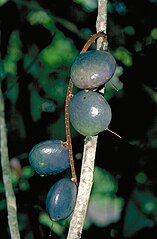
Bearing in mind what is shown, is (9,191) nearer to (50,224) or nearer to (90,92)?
(90,92)

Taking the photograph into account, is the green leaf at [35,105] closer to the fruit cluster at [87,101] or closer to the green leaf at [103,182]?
the green leaf at [103,182]

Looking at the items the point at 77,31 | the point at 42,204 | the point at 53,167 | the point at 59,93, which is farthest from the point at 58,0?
the point at 53,167

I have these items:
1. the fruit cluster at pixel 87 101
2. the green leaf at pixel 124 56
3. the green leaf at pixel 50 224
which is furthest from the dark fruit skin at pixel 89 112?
the green leaf at pixel 50 224

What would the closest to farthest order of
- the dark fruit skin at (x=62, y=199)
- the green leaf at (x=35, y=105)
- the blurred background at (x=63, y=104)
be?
1. the dark fruit skin at (x=62, y=199)
2. the blurred background at (x=63, y=104)
3. the green leaf at (x=35, y=105)

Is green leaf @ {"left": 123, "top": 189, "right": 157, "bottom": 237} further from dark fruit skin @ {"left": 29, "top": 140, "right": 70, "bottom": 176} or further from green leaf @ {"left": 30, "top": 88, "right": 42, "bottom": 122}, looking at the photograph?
dark fruit skin @ {"left": 29, "top": 140, "right": 70, "bottom": 176}

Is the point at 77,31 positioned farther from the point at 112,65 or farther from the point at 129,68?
the point at 112,65

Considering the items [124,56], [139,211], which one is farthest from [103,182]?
[124,56]
